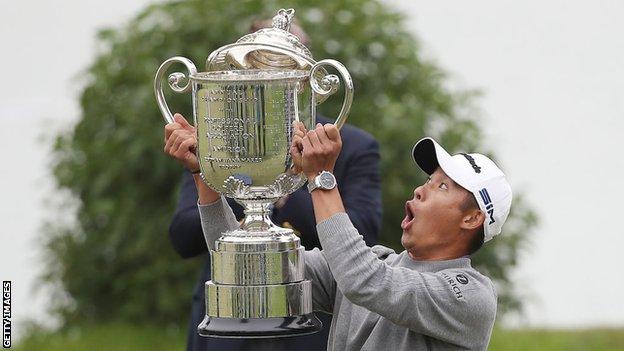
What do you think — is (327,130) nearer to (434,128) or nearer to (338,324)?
(338,324)

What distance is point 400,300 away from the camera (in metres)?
3.54

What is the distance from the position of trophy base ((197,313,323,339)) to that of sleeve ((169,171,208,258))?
1165 millimetres

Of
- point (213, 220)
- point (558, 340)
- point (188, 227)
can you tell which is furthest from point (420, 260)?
point (558, 340)

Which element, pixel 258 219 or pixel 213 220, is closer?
pixel 258 219

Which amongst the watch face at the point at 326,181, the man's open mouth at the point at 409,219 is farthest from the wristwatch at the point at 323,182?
the man's open mouth at the point at 409,219

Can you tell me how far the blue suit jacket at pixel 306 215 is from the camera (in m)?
4.80

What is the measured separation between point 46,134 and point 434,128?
6.14 feet

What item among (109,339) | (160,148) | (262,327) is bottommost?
(109,339)

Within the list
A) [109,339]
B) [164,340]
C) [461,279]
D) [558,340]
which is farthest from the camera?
[558,340]

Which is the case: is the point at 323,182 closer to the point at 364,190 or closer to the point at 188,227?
the point at 188,227

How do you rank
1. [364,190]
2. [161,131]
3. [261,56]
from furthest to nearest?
[161,131] → [364,190] → [261,56]

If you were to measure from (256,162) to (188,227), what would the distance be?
1.29 meters

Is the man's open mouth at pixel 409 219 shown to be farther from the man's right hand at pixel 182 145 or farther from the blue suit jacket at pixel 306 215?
the blue suit jacket at pixel 306 215

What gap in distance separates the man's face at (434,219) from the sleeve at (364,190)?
1.24 meters
